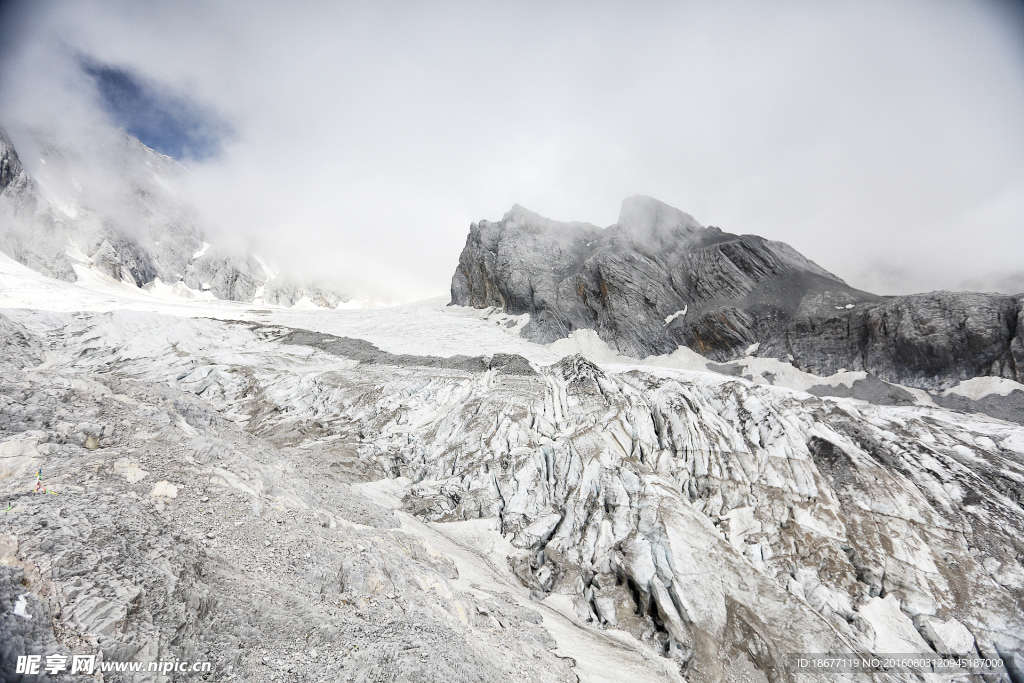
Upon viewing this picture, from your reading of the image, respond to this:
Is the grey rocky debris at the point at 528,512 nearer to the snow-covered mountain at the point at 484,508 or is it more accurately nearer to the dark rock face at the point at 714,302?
the snow-covered mountain at the point at 484,508

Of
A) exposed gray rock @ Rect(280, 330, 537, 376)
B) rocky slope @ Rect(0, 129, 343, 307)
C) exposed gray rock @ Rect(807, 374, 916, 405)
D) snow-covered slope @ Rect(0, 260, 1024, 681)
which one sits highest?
rocky slope @ Rect(0, 129, 343, 307)

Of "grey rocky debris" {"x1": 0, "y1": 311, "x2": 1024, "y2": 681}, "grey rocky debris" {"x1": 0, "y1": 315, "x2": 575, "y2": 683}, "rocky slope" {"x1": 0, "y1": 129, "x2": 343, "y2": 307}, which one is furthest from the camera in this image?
"rocky slope" {"x1": 0, "y1": 129, "x2": 343, "y2": 307}

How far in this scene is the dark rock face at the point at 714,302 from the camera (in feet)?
143

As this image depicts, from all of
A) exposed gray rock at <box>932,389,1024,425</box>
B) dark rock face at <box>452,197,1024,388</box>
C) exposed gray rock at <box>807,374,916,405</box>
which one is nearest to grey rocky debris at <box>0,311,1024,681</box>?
exposed gray rock at <box>932,389,1024,425</box>

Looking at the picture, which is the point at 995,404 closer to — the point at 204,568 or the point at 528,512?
the point at 528,512

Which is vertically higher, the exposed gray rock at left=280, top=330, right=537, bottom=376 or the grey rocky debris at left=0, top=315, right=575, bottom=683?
the exposed gray rock at left=280, top=330, right=537, bottom=376

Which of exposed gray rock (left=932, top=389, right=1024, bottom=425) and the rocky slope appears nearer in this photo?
exposed gray rock (left=932, top=389, right=1024, bottom=425)

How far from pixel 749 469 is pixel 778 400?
8128 millimetres

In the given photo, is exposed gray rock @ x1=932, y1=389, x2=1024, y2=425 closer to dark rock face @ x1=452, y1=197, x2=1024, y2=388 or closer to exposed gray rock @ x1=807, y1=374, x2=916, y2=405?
dark rock face @ x1=452, y1=197, x2=1024, y2=388

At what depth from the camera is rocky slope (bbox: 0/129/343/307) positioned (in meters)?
81.6

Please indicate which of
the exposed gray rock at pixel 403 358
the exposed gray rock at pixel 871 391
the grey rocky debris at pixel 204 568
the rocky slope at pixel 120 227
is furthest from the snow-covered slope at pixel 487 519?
the rocky slope at pixel 120 227

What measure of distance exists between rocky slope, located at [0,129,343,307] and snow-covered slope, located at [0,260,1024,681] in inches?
2894

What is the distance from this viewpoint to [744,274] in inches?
2552

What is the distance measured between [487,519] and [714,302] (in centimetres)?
5802
